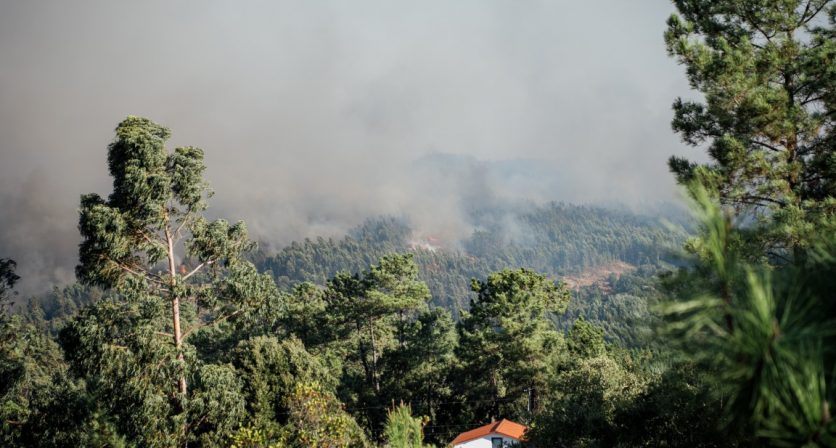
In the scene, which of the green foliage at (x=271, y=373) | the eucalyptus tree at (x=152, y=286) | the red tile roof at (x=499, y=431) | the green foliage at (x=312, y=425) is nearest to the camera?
the eucalyptus tree at (x=152, y=286)

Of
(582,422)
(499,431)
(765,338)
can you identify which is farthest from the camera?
(499,431)

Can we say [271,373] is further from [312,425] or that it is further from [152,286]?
[152,286]

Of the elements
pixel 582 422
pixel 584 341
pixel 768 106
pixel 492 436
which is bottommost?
pixel 582 422

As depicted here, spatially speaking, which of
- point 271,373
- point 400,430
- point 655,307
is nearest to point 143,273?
point 271,373

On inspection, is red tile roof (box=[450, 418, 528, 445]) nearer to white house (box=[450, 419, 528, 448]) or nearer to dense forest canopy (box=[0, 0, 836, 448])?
white house (box=[450, 419, 528, 448])

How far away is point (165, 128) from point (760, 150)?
1482 cm

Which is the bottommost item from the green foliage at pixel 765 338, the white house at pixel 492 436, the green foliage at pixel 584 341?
the green foliage at pixel 765 338

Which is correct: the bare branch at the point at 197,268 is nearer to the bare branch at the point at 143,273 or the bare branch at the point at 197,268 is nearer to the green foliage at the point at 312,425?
the bare branch at the point at 143,273

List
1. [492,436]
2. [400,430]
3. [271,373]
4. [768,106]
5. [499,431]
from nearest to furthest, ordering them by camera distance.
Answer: [400,430]
[768,106]
[271,373]
[499,431]
[492,436]

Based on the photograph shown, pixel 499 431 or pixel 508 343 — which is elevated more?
pixel 508 343

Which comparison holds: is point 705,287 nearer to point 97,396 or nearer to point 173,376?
point 173,376

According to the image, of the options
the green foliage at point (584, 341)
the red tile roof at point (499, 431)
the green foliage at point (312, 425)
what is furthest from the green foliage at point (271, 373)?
the green foliage at point (584, 341)

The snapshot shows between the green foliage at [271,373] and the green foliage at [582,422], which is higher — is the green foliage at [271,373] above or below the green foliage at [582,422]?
above

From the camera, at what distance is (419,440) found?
515 cm
